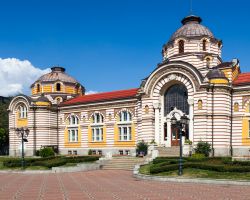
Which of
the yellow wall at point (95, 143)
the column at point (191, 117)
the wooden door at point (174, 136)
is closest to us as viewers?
the column at point (191, 117)

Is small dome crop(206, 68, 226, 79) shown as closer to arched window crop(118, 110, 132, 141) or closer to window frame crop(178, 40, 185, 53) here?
window frame crop(178, 40, 185, 53)

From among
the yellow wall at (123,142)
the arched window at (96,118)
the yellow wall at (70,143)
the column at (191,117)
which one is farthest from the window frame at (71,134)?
the column at (191,117)

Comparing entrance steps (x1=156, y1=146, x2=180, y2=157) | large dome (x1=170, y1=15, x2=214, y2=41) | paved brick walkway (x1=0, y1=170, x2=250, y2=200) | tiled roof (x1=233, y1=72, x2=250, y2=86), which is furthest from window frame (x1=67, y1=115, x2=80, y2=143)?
paved brick walkway (x1=0, y1=170, x2=250, y2=200)

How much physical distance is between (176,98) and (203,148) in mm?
Result: 7930

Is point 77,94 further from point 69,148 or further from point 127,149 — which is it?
point 127,149

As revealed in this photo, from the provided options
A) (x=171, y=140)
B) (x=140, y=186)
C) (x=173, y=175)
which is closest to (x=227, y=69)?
(x=171, y=140)

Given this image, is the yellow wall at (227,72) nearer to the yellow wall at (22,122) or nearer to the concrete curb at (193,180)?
the concrete curb at (193,180)

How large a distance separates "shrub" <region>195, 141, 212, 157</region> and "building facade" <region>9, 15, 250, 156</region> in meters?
0.99

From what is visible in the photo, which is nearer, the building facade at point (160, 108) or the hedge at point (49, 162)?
the hedge at point (49, 162)

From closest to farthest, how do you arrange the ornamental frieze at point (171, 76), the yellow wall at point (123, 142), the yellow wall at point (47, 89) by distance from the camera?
1. the ornamental frieze at point (171, 76)
2. the yellow wall at point (123, 142)
3. the yellow wall at point (47, 89)

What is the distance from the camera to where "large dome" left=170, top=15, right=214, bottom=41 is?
1781 inches

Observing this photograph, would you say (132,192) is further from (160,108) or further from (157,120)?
(160,108)

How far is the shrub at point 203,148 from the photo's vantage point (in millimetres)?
36094

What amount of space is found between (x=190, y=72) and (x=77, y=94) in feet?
91.5
